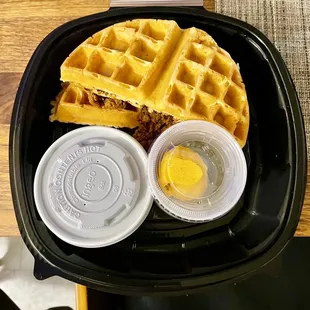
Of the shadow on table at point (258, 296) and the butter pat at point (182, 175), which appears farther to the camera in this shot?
→ the shadow on table at point (258, 296)

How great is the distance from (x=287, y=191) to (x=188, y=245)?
0.19 meters

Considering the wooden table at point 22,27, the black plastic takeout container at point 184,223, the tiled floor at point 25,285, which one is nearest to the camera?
the black plastic takeout container at point 184,223

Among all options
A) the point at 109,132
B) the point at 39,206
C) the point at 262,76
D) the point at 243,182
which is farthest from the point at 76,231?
the point at 262,76

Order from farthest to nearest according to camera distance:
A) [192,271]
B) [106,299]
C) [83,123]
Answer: [106,299] → [83,123] → [192,271]

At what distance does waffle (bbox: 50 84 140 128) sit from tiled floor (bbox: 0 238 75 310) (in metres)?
0.55

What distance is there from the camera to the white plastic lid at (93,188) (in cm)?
77

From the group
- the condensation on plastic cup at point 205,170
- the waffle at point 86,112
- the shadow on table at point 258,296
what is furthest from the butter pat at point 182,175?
the shadow on table at point 258,296

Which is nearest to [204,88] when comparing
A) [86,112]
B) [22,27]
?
[86,112]

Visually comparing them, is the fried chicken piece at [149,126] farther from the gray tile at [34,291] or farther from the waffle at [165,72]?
the gray tile at [34,291]

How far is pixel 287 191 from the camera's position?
2.58 feet

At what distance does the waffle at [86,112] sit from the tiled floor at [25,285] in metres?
0.55

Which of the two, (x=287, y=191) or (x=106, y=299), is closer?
(x=287, y=191)

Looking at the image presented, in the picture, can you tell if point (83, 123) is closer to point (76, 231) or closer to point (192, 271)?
point (76, 231)

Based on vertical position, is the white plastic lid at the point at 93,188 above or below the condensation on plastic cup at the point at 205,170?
below
